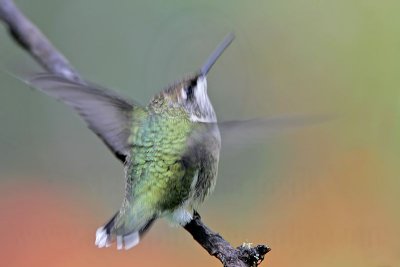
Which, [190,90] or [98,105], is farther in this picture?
[190,90]

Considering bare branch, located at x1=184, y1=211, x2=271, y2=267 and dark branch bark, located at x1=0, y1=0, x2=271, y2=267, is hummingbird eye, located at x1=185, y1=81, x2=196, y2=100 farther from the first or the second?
bare branch, located at x1=184, y1=211, x2=271, y2=267

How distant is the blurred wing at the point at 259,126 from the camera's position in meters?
1.44

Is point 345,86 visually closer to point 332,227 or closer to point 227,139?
point 332,227

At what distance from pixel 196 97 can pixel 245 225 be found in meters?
1.77

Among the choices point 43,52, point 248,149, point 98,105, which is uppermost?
point 248,149

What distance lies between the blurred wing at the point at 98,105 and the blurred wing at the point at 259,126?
0.24 m

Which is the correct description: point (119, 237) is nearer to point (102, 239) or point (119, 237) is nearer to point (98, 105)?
point (102, 239)

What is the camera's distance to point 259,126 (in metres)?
1.51

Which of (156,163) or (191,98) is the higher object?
(191,98)

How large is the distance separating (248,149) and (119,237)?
6.01 feet

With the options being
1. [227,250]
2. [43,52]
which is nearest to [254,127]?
[227,250]

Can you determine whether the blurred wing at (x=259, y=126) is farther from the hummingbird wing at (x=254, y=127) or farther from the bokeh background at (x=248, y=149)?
the bokeh background at (x=248, y=149)

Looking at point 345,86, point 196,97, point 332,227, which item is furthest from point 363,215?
point 196,97

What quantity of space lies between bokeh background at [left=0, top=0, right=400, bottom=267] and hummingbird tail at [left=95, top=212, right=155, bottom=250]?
1.60 meters
